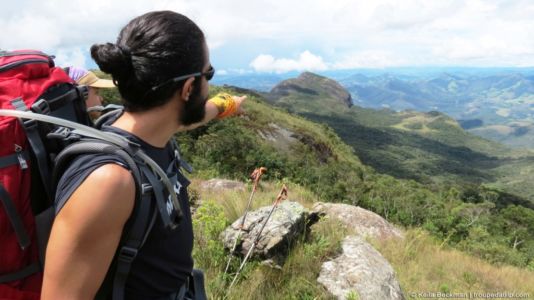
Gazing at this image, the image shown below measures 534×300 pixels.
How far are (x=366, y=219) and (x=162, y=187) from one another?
6.59 meters

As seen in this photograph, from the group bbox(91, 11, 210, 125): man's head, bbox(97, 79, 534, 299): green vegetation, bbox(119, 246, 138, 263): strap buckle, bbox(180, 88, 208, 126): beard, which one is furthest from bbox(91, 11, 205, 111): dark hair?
bbox(97, 79, 534, 299): green vegetation

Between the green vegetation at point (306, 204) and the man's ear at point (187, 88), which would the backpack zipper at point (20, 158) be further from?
the green vegetation at point (306, 204)

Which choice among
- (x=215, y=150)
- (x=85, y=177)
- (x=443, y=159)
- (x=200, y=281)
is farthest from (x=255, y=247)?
(x=443, y=159)

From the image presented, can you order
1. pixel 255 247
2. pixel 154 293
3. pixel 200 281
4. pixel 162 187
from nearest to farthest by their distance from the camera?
pixel 162 187 → pixel 154 293 → pixel 200 281 → pixel 255 247

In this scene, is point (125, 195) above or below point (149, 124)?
below

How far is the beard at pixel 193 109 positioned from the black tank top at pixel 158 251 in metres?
0.18

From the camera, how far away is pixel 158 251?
1.84 m

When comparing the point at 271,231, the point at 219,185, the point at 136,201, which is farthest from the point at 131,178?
the point at 219,185

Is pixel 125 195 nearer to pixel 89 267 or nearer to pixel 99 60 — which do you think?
pixel 89 267

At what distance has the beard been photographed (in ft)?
6.09

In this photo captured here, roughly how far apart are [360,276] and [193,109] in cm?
297

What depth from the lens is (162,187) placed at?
1.67 m

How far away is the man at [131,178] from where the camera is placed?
56.6 inches

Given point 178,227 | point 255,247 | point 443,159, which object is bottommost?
point 443,159
